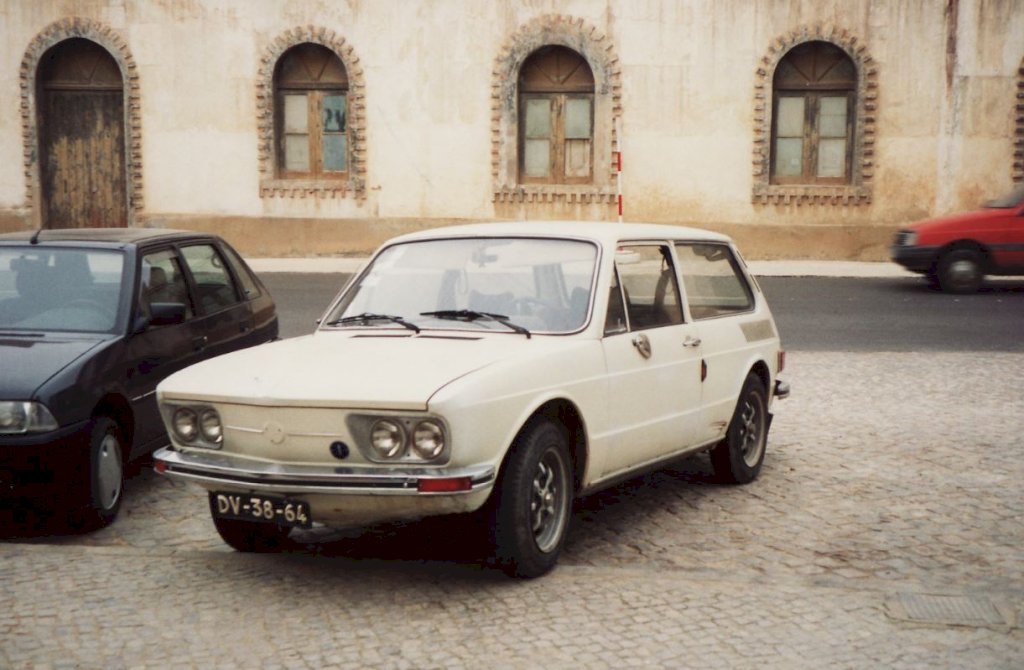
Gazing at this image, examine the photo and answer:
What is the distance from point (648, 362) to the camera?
6.64 metres

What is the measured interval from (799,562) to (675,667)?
5.08 ft

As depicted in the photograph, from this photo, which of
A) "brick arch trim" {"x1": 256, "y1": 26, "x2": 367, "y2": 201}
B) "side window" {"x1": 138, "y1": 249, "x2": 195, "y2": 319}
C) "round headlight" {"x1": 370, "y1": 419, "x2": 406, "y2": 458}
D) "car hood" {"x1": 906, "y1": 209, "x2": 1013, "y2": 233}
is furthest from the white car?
"brick arch trim" {"x1": 256, "y1": 26, "x2": 367, "y2": 201}

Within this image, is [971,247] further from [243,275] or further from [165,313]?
[165,313]

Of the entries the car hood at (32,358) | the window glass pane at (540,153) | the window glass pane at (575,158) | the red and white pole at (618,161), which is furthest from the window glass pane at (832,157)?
the car hood at (32,358)

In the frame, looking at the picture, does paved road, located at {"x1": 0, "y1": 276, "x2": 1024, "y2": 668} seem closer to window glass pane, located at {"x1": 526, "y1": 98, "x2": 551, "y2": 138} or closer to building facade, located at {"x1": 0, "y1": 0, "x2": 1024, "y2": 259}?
building facade, located at {"x1": 0, "y1": 0, "x2": 1024, "y2": 259}

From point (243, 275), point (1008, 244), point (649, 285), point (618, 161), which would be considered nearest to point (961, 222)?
point (1008, 244)

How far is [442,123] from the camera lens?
78.4 ft

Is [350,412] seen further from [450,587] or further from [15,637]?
[15,637]

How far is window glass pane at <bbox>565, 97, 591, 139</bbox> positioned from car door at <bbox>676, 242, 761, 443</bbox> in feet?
53.6

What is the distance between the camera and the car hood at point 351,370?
5.40 m

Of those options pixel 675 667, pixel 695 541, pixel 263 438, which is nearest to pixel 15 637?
pixel 263 438

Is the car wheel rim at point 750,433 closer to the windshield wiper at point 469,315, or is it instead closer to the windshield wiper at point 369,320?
the windshield wiper at point 469,315

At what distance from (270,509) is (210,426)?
49 cm

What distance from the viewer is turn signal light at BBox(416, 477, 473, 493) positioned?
17.3 ft
